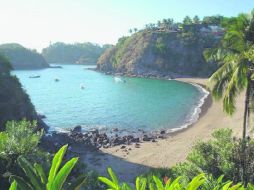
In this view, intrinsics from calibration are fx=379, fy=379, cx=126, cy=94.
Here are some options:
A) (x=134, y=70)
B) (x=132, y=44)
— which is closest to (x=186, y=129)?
(x=134, y=70)

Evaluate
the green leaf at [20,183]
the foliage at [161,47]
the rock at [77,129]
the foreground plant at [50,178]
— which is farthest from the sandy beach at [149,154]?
the foliage at [161,47]

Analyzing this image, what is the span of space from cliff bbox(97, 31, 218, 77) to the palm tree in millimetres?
116389

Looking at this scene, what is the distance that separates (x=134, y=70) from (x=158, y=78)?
21.2m

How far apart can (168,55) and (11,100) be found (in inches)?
4371

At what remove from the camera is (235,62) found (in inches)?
957

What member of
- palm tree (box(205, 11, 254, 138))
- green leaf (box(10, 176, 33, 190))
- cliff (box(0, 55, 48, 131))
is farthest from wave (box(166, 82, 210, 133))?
green leaf (box(10, 176, 33, 190))

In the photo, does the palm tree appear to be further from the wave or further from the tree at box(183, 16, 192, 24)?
the tree at box(183, 16, 192, 24)

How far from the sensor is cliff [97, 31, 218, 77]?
146000 millimetres

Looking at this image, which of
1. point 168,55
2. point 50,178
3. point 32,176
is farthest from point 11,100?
point 168,55

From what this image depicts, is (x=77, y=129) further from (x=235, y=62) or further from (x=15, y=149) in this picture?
(x=15, y=149)

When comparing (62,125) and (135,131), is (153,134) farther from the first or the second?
(62,125)

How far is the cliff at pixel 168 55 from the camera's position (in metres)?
146

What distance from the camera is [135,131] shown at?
2114 inches

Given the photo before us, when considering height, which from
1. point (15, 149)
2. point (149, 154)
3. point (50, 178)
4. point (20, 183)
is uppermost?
point (50, 178)
